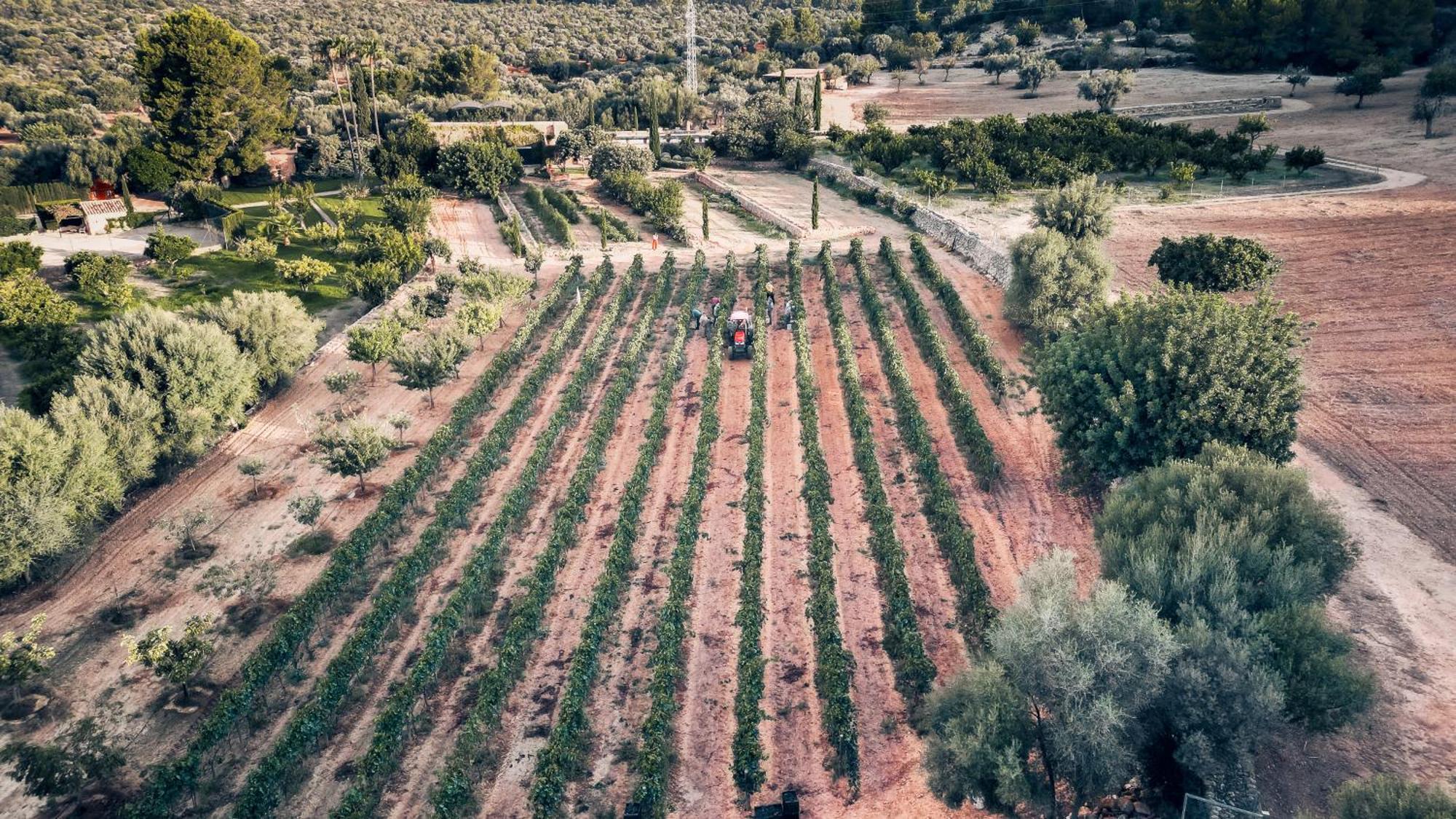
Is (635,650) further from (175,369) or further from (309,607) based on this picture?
(175,369)

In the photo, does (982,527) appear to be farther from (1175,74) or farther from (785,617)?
(1175,74)

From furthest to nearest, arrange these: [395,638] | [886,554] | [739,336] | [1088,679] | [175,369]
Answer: [739,336]
[175,369]
[886,554]
[395,638]
[1088,679]

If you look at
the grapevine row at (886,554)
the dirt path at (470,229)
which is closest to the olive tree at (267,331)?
the dirt path at (470,229)

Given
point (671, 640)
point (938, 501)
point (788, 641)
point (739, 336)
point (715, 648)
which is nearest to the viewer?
point (671, 640)

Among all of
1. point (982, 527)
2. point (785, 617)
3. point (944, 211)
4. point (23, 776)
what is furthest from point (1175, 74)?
point (23, 776)

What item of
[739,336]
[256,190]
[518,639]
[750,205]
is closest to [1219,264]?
[739,336]

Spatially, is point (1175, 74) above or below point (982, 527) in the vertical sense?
above

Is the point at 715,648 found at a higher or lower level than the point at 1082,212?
lower
